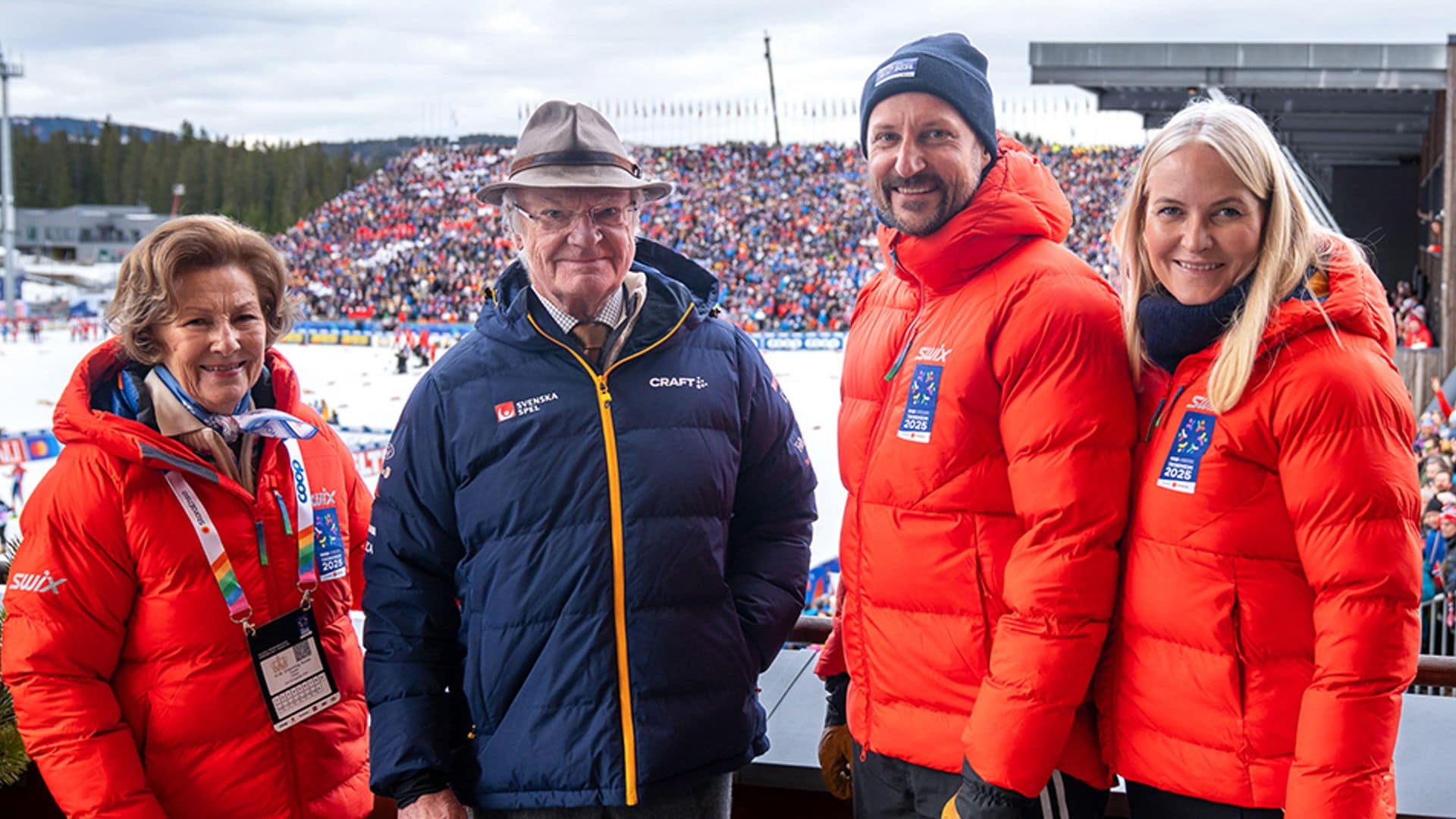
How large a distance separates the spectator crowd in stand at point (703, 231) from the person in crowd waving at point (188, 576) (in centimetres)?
2414

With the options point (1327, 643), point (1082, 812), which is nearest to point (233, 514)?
point (1082, 812)

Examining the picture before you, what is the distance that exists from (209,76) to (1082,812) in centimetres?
9966

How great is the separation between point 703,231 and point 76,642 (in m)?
37.1

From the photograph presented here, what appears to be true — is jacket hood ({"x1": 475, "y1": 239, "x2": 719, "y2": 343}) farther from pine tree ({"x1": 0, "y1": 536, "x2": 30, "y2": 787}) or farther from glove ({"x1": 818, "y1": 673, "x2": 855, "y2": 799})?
pine tree ({"x1": 0, "y1": 536, "x2": 30, "y2": 787})

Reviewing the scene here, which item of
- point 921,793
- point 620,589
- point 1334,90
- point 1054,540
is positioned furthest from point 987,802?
point 1334,90

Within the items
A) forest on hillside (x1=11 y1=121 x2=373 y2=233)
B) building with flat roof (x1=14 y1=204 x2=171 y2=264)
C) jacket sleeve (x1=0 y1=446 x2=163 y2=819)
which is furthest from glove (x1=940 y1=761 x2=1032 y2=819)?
forest on hillside (x1=11 y1=121 x2=373 y2=233)

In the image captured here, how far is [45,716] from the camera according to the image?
5.56 ft

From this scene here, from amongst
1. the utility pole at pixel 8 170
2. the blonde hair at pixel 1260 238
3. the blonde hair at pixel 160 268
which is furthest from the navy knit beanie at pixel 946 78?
the utility pole at pixel 8 170

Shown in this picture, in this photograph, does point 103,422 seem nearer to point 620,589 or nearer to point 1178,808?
point 620,589

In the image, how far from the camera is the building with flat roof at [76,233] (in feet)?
226

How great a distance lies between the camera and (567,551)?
1682mm

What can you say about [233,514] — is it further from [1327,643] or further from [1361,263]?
[1361,263]

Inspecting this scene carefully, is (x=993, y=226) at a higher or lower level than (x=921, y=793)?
higher

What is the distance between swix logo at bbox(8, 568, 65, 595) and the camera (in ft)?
5.56
